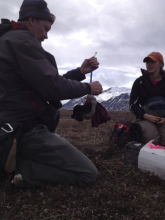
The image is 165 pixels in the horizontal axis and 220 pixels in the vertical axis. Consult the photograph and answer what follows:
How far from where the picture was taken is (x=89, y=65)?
4.33 metres

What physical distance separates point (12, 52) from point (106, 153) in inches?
114

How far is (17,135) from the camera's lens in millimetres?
3178

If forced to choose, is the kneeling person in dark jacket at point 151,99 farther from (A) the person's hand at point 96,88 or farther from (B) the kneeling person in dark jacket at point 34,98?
(B) the kneeling person in dark jacket at point 34,98

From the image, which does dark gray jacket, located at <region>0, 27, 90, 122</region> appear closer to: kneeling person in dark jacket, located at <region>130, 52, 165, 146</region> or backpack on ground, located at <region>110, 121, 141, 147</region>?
backpack on ground, located at <region>110, 121, 141, 147</region>

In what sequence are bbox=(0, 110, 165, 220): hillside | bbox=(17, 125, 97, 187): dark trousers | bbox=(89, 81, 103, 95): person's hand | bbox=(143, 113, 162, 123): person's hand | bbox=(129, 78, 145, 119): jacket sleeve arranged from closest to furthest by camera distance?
bbox=(0, 110, 165, 220): hillside
bbox=(17, 125, 97, 187): dark trousers
bbox=(89, 81, 103, 95): person's hand
bbox=(143, 113, 162, 123): person's hand
bbox=(129, 78, 145, 119): jacket sleeve

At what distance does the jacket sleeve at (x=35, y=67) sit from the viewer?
3.11 meters

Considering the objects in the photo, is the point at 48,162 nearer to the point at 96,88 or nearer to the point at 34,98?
the point at 34,98

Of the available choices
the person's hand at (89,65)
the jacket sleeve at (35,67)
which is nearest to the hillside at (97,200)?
the jacket sleeve at (35,67)

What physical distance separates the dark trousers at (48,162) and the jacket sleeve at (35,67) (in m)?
0.61

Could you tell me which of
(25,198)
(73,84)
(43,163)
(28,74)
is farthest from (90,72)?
(25,198)

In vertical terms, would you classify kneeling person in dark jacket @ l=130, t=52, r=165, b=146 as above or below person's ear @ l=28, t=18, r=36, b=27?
below

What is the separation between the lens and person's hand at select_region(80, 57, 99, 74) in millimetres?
4230

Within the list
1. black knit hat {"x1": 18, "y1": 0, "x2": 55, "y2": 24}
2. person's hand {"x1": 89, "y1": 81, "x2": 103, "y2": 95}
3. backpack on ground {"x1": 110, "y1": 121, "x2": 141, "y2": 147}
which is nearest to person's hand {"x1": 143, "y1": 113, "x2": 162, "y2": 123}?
backpack on ground {"x1": 110, "y1": 121, "x2": 141, "y2": 147}

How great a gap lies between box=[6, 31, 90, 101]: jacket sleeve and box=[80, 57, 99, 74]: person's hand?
3.60 ft
